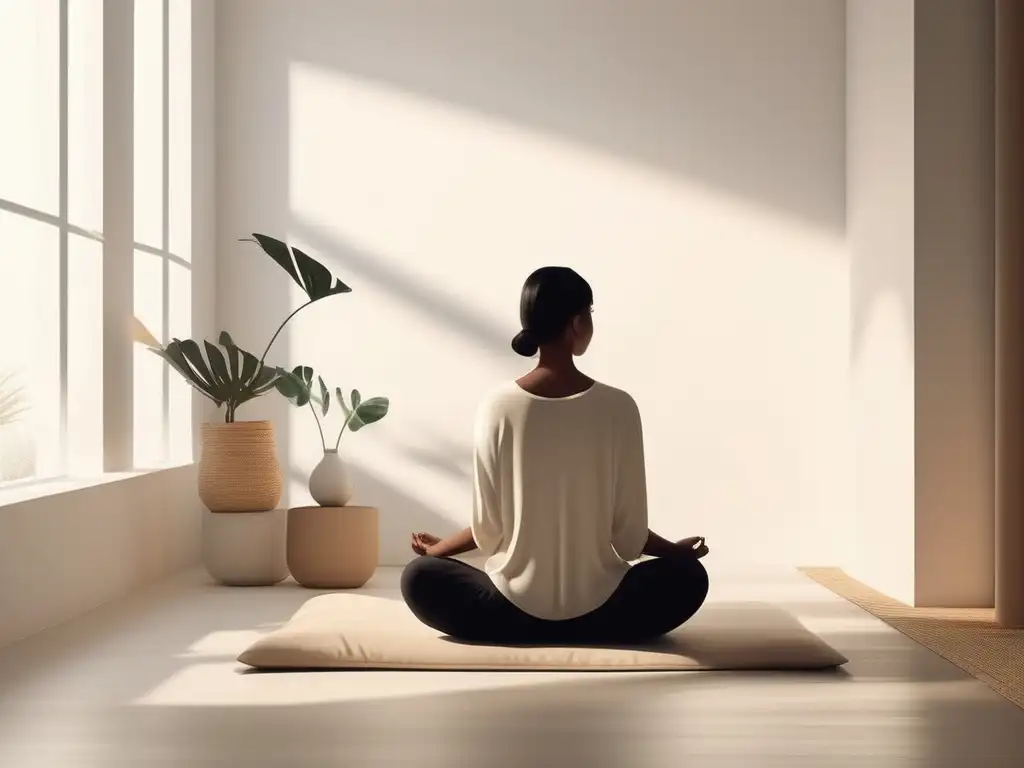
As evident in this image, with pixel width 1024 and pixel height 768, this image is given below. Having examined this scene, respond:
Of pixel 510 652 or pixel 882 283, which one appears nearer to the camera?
pixel 510 652

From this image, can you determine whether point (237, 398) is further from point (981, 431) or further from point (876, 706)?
point (876, 706)

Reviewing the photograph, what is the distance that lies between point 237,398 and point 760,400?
2.34m

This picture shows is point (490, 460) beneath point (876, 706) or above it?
above

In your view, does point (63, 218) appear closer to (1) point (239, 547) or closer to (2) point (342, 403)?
(1) point (239, 547)

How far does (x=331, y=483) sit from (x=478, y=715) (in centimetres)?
253

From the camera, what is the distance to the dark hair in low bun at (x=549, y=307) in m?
3.51

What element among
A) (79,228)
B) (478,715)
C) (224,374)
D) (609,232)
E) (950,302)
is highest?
(609,232)

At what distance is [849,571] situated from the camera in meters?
5.89

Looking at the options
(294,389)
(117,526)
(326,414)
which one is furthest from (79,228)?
(326,414)

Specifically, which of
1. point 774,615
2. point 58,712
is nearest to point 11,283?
point 58,712

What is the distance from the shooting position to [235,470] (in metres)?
5.33

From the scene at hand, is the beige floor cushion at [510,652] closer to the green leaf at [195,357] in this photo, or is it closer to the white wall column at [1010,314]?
the white wall column at [1010,314]

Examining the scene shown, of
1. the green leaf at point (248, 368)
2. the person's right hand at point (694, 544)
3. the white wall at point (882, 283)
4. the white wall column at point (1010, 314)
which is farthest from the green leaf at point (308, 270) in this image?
the white wall column at point (1010, 314)

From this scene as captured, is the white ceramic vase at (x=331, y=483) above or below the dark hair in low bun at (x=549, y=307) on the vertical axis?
below
